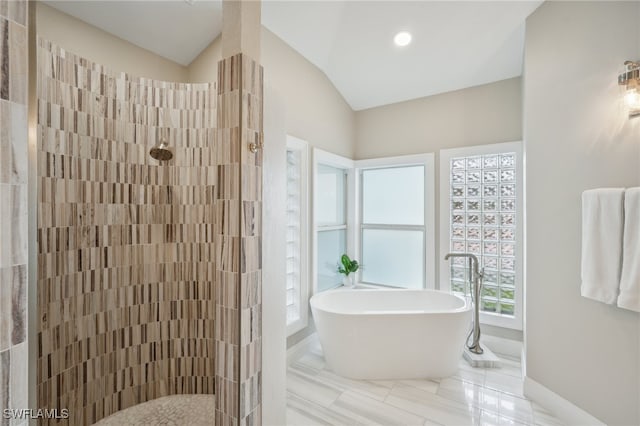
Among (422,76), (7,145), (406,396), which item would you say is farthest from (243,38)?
(406,396)

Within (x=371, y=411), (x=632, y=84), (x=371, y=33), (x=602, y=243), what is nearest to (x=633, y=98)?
(x=632, y=84)

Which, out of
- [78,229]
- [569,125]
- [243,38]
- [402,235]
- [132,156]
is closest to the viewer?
[243,38]

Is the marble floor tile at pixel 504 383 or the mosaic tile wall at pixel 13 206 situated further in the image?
the marble floor tile at pixel 504 383

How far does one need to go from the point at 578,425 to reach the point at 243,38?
2.79 meters

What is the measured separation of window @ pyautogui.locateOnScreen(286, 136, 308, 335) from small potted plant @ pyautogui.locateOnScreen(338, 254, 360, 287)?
2.34 feet

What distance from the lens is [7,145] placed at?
597 millimetres

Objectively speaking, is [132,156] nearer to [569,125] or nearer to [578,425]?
[569,125]

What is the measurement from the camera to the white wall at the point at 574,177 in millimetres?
1544

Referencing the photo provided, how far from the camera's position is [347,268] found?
3133 millimetres

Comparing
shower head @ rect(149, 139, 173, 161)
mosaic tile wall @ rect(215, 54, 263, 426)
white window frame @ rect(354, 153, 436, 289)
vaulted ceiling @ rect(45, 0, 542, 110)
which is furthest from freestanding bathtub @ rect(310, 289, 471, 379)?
vaulted ceiling @ rect(45, 0, 542, 110)

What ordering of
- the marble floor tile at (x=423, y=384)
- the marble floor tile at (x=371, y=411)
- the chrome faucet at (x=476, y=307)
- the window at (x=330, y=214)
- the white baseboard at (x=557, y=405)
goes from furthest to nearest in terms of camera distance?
the window at (x=330, y=214) → the chrome faucet at (x=476, y=307) → the marble floor tile at (x=423, y=384) → the marble floor tile at (x=371, y=411) → the white baseboard at (x=557, y=405)

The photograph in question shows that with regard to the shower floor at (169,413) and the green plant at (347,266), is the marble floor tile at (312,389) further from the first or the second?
the green plant at (347,266)

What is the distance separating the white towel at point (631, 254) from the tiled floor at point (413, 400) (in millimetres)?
942

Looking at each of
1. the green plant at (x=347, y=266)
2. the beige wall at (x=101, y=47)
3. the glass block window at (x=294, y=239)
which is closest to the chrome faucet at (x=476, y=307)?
the green plant at (x=347, y=266)
